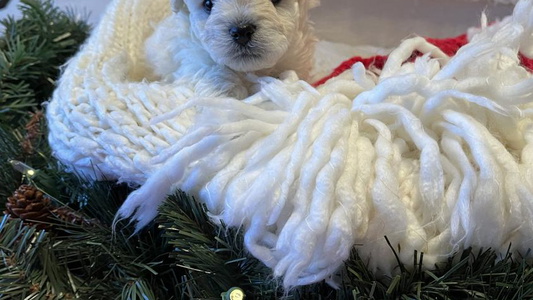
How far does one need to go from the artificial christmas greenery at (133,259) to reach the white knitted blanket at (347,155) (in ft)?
0.05

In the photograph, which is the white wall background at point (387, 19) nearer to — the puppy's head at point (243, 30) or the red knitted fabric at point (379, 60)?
the red knitted fabric at point (379, 60)

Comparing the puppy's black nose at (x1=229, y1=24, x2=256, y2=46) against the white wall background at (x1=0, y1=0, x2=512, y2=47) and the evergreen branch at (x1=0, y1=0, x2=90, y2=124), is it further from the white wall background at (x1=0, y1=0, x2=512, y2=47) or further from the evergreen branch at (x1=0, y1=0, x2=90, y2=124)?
the white wall background at (x1=0, y1=0, x2=512, y2=47)

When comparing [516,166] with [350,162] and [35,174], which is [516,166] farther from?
[35,174]

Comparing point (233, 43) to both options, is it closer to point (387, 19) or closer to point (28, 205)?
point (28, 205)

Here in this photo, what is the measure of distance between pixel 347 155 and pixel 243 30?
19cm

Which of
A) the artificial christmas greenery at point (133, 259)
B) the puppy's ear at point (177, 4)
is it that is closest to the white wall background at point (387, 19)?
the puppy's ear at point (177, 4)

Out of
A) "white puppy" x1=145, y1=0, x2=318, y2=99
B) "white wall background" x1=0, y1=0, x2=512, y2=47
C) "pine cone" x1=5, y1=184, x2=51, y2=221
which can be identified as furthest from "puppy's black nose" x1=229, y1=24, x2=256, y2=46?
"white wall background" x1=0, y1=0, x2=512, y2=47

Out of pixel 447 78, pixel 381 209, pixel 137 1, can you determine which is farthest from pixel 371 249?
pixel 137 1

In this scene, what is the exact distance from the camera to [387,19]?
1.00 m

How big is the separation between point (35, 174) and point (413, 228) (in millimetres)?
395

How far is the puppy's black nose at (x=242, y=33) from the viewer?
52 cm

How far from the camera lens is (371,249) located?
385mm

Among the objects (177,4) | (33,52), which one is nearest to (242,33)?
(177,4)

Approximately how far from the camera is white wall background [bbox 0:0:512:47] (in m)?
0.97
